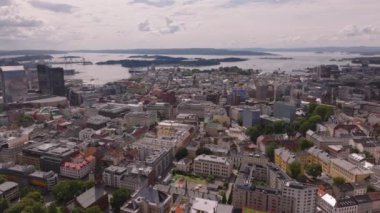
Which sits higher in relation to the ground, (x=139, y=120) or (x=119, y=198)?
(x=139, y=120)

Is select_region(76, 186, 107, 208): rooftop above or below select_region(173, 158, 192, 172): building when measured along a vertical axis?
above

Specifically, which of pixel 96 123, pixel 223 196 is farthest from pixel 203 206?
pixel 96 123

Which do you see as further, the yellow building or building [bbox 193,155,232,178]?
the yellow building

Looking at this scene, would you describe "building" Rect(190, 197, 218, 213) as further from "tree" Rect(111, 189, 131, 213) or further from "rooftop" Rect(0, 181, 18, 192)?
"rooftop" Rect(0, 181, 18, 192)

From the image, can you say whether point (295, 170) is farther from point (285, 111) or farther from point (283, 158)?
point (285, 111)

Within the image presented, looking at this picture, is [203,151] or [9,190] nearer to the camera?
[9,190]

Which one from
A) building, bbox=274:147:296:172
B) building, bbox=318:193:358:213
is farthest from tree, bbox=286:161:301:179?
building, bbox=318:193:358:213

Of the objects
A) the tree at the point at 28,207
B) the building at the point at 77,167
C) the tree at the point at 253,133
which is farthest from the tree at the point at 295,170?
the tree at the point at 28,207
